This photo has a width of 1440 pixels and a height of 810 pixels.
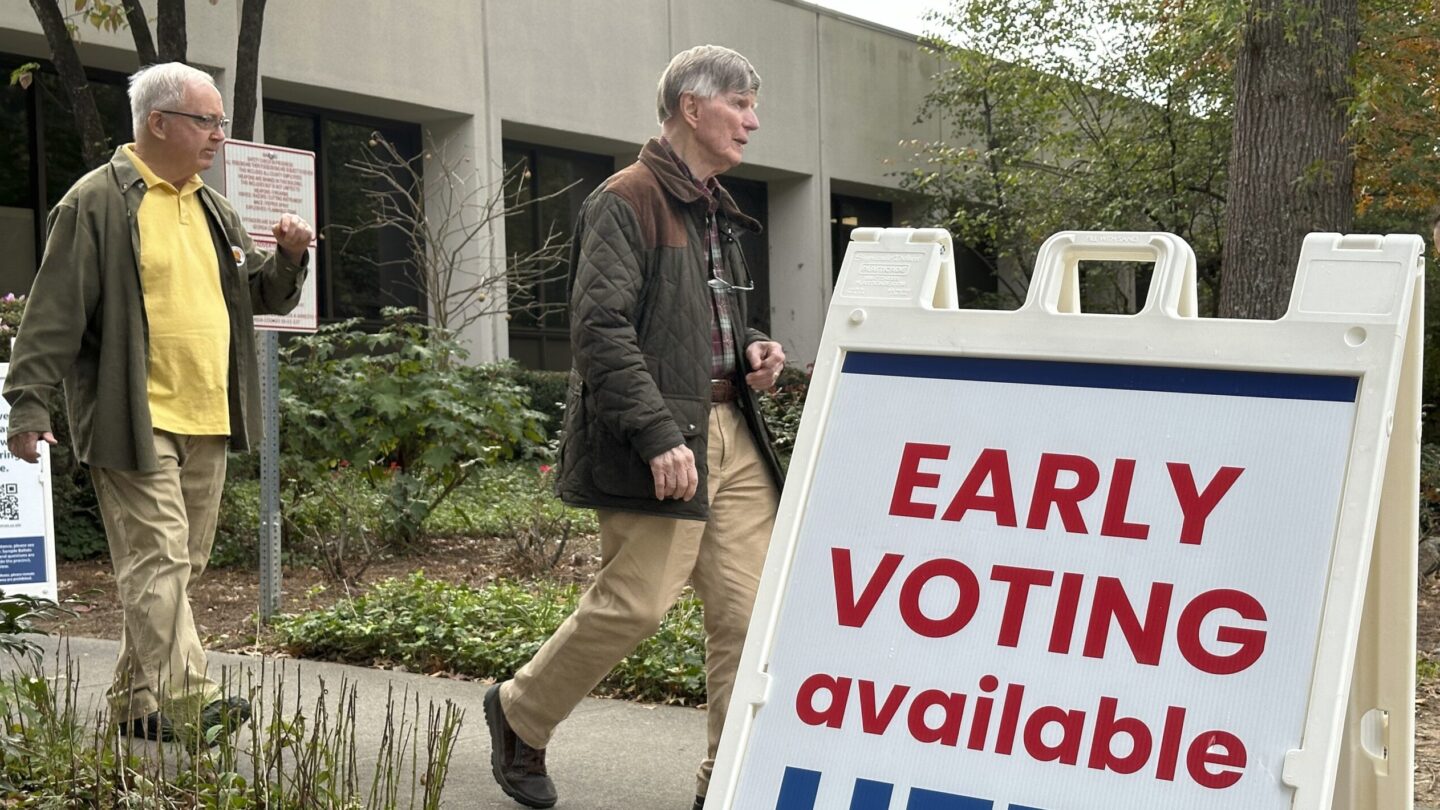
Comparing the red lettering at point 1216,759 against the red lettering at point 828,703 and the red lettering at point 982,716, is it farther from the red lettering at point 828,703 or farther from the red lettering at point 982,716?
the red lettering at point 828,703

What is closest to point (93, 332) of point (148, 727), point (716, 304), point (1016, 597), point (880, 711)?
point (148, 727)

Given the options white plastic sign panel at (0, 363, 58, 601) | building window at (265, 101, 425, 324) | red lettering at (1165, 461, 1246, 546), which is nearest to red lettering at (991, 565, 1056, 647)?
red lettering at (1165, 461, 1246, 546)

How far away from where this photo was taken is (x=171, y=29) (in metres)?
10.6

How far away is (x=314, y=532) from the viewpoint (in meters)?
9.15

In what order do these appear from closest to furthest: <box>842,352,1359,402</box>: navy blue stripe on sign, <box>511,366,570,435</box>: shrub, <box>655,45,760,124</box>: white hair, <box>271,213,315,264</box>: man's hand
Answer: <box>842,352,1359,402</box>: navy blue stripe on sign, <box>655,45,760,124</box>: white hair, <box>271,213,315,264</box>: man's hand, <box>511,366,570,435</box>: shrub

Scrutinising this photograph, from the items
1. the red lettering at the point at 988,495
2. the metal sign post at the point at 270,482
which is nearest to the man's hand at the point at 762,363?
the red lettering at the point at 988,495

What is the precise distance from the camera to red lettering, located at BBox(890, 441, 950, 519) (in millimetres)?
2670

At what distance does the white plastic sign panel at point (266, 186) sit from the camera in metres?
6.63

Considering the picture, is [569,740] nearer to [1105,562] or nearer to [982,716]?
[982,716]

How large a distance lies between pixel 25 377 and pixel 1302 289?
3.51m

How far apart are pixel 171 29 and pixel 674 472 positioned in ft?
26.6

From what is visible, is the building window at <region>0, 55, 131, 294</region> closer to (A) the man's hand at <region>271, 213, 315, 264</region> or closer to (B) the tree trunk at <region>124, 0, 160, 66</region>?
(B) the tree trunk at <region>124, 0, 160, 66</region>

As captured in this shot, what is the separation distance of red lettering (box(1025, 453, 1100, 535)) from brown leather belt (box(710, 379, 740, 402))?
1.55 meters

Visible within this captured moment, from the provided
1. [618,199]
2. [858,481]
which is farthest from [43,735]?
[858,481]
